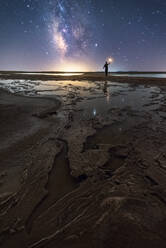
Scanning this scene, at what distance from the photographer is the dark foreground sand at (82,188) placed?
1.45m

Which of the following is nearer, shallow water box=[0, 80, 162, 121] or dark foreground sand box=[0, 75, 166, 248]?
dark foreground sand box=[0, 75, 166, 248]

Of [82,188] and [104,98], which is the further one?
[104,98]

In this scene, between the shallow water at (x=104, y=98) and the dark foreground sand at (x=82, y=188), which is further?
the shallow water at (x=104, y=98)

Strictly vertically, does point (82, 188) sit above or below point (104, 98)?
below

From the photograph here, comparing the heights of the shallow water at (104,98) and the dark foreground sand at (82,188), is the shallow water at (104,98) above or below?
above

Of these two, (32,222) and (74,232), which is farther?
(32,222)

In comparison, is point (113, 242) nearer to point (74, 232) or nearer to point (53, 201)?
point (74, 232)

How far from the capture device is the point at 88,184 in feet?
7.06

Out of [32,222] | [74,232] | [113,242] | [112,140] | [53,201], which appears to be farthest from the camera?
[112,140]

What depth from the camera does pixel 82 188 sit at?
209 centimetres

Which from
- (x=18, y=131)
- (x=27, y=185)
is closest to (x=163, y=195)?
(x=27, y=185)

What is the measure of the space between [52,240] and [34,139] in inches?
97.4

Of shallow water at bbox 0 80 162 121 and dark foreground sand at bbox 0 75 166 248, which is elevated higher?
shallow water at bbox 0 80 162 121

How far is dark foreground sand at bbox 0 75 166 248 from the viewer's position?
145cm
